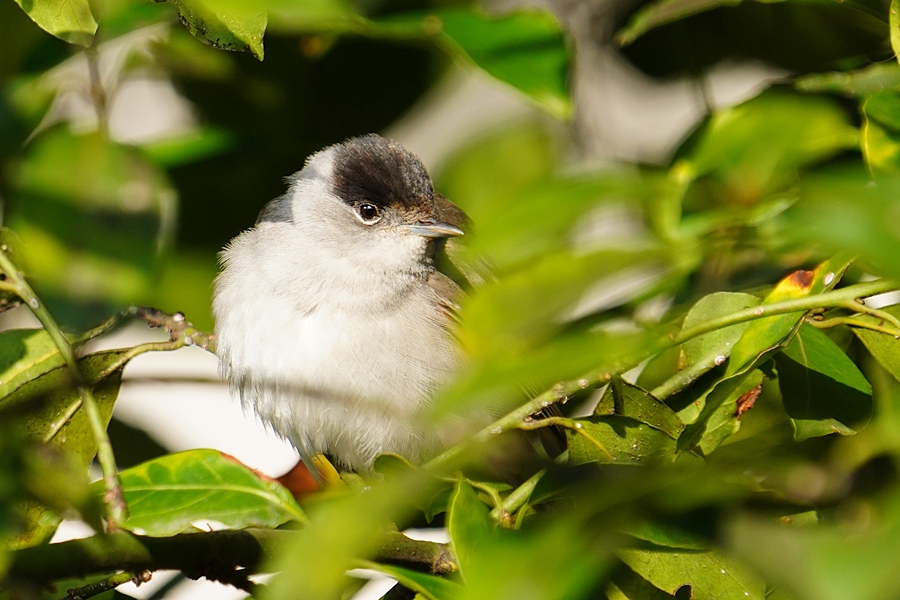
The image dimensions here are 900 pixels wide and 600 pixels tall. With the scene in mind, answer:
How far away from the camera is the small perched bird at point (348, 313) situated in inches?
104

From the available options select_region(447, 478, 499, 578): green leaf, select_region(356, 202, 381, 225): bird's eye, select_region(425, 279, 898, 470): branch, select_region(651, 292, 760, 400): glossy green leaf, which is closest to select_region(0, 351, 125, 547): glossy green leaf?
select_region(425, 279, 898, 470): branch

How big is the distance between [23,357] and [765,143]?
1458 mm

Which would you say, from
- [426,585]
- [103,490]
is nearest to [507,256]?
[426,585]

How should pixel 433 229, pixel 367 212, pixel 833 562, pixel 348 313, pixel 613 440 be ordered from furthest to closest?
pixel 367 212, pixel 433 229, pixel 348 313, pixel 613 440, pixel 833 562

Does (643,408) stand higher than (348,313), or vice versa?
(643,408)

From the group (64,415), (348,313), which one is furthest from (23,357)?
(348,313)

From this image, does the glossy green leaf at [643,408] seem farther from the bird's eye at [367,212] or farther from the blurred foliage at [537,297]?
the bird's eye at [367,212]

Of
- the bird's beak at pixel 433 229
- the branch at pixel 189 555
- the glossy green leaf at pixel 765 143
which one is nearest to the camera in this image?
the glossy green leaf at pixel 765 143

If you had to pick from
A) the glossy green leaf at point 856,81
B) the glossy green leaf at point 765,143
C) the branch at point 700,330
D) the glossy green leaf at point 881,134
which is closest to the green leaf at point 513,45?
the glossy green leaf at point 765,143

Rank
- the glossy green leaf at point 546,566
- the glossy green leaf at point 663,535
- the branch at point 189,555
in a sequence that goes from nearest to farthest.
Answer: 1. the glossy green leaf at point 546,566
2. the glossy green leaf at point 663,535
3. the branch at point 189,555

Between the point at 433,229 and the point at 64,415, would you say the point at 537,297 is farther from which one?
the point at 433,229

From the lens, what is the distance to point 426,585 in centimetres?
122

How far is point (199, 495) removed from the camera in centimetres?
161

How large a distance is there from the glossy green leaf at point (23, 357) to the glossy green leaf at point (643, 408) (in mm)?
1059
